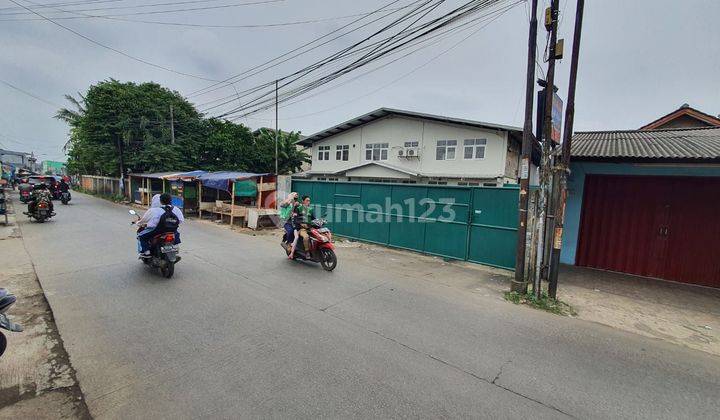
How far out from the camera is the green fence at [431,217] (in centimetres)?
716

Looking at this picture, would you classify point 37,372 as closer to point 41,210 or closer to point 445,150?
point 41,210

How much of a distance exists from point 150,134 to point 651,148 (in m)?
25.9

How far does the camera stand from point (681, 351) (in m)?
3.81

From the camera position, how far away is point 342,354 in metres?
3.27

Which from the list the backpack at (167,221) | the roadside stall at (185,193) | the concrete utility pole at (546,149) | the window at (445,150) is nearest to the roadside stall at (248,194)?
the roadside stall at (185,193)

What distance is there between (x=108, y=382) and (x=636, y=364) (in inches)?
209

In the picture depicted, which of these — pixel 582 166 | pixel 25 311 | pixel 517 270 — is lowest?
pixel 25 311

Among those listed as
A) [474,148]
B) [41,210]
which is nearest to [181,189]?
[41,210]

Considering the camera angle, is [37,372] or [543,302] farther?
[543,302]

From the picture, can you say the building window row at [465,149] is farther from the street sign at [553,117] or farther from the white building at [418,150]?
the street sign at [553,117]

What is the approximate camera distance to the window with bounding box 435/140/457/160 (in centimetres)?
1748

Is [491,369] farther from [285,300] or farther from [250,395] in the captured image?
[285,300]

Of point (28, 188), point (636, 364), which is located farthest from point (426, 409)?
point (28, 188)

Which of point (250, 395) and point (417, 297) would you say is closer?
point (250, 395)
